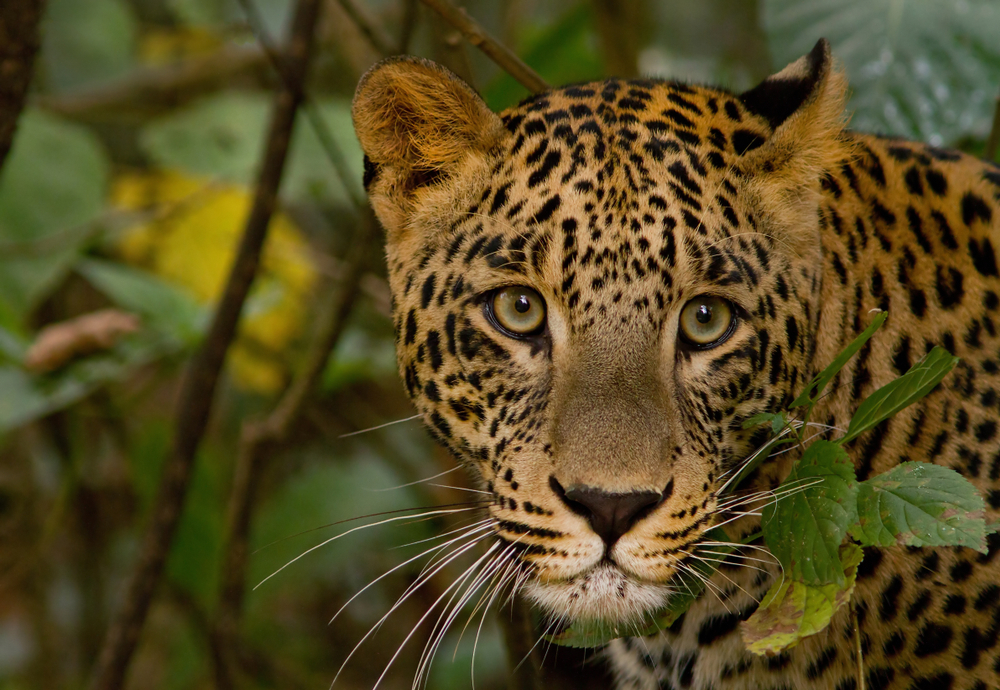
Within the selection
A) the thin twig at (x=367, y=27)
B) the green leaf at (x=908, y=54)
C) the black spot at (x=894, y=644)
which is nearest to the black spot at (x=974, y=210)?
the green leaf at (x=908, y=54)

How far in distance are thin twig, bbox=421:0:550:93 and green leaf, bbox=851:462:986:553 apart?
5.35 ft

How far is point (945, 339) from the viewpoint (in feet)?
9.71

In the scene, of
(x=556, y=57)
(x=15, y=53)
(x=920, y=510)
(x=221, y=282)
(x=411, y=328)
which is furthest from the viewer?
(x=221, y=282)

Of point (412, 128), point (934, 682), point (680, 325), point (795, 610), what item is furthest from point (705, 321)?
point (934, 682)

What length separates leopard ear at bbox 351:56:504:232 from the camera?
2.86m

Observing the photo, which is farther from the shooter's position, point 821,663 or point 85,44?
point 85,44

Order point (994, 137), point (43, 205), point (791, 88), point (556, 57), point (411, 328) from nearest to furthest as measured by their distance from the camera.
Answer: point (791, 88)
point (411, 328)
point (994, 137)
point (556, 57)
point (43, 205)

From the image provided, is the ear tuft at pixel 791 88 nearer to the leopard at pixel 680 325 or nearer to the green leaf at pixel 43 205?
the leopard at pixel 680 325

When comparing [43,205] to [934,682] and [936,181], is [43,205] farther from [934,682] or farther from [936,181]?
[934,682]

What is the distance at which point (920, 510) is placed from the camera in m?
Answer: 2.14

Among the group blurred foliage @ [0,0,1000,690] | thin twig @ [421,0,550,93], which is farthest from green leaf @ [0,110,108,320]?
thin twig @ [421,0,550,93]

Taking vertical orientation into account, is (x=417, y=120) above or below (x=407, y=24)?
below

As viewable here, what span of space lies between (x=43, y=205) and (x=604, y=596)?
13.7ft

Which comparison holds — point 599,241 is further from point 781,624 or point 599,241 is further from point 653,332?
point 781,624
